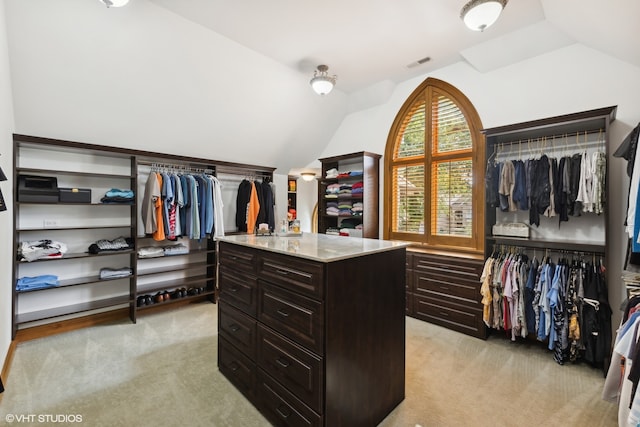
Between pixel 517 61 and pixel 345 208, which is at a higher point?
pixel 517 61

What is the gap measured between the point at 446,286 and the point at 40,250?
4.39 m

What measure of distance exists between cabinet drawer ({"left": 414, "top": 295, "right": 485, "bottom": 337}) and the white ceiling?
2.69 meters

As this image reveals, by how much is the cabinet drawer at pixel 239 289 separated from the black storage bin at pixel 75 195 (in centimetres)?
208

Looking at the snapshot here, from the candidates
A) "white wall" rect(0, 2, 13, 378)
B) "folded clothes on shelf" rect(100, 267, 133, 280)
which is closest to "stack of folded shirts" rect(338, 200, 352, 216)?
"folded clothes on shelf" rect(100, 267, 133, 280)

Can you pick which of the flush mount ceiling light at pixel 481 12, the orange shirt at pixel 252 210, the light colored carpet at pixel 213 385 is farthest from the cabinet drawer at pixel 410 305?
the flush mount ceiling light at pixel 481 12

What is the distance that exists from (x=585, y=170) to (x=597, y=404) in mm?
1861

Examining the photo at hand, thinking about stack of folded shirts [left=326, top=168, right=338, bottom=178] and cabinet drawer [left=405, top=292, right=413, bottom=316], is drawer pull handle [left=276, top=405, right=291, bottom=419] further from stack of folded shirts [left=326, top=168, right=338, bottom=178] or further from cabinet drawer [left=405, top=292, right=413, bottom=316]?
stack of folded shirts [left=326, top=168, right=338, bottom=178]

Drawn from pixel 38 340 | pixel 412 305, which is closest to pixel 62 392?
pixel 38 340

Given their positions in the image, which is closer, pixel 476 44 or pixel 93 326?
pixel 476 44

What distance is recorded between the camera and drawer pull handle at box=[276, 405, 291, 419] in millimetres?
1735

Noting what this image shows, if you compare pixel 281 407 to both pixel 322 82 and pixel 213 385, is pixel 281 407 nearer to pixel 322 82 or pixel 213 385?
pixel 213 385

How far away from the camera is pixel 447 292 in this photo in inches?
132

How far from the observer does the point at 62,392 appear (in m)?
2.16

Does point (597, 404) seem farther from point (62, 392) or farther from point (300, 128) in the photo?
point (300, 128)
